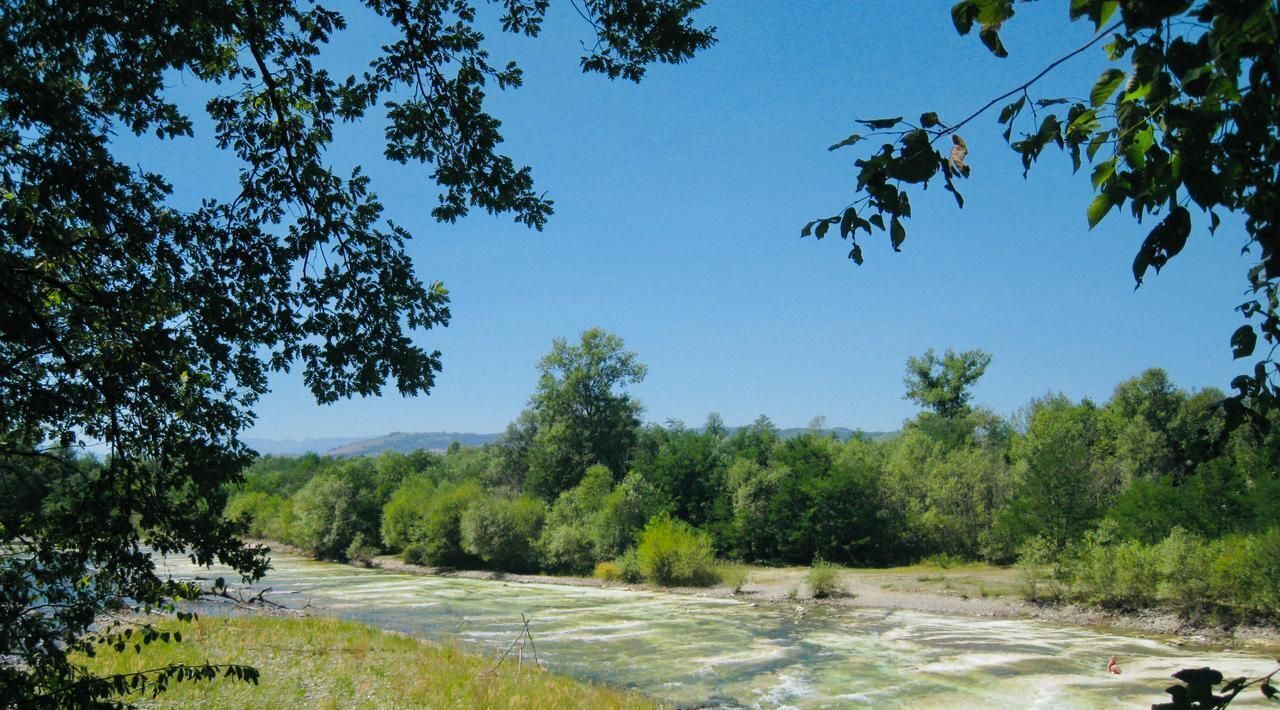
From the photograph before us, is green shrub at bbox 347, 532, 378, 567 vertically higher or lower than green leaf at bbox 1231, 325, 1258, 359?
lower

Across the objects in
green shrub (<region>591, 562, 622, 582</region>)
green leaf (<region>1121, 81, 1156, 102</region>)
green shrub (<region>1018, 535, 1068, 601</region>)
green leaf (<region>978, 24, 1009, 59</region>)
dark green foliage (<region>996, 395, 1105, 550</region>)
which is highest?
green leaf (<region>978, 24, 1009, 59</region>)

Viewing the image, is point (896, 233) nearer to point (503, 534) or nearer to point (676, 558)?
point (676, 558)

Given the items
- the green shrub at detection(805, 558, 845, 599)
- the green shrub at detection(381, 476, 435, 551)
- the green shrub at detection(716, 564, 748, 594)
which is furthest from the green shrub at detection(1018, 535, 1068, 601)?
the green shrub at detection(381, 476, 435, 551)

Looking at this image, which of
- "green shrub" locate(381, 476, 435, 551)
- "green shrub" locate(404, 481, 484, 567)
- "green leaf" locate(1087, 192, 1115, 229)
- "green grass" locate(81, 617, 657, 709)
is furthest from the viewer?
"green shrub" locate(381, 476, 435, 551)

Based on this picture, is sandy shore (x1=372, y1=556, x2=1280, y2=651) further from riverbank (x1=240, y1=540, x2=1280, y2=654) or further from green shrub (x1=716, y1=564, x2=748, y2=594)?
green shrub (x1=716, y1=564, x2=748, y2=594)

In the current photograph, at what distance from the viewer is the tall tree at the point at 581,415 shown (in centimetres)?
4969

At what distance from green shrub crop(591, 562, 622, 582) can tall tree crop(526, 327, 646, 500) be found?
37.9ft

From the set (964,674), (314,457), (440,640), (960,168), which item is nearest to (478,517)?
(440,640)

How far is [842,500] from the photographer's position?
3859 cm

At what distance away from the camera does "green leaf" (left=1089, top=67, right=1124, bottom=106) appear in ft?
4.95

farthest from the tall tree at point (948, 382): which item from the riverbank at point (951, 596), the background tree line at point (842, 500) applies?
the riverbank at point (951, 596)

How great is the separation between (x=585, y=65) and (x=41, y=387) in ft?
13.7

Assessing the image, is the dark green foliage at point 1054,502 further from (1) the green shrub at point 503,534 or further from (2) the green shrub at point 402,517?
(2) the green shrub at point 402,517

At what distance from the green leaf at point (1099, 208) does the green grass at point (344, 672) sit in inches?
511
